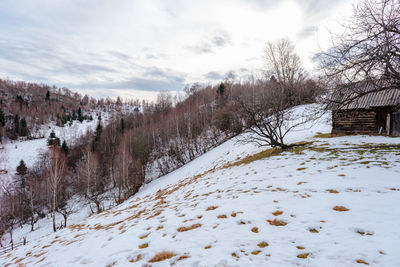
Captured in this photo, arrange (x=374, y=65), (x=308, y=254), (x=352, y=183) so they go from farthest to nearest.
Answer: (x=374, y=65), (x=352, y=183), (x=308, y=254)

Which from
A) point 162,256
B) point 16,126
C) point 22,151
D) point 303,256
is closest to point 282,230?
point 303,256

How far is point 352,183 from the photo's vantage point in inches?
190

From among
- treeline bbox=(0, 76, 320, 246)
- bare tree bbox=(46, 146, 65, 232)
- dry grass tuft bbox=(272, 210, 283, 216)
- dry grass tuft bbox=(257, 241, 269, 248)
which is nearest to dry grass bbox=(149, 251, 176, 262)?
dry grass tuft bbox=(257, 241, 269, 248)

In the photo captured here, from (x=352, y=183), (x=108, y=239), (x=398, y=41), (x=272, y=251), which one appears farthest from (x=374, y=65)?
(x=108, y=239)

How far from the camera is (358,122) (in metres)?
14.1

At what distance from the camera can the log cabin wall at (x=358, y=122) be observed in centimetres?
1345

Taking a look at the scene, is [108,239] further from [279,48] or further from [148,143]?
[279,48]

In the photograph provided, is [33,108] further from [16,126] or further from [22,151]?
[22,151]

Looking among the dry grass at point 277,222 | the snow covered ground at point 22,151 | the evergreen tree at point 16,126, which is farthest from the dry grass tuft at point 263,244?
the evergreen tree at point 16,126

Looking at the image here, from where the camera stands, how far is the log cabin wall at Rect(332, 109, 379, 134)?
530 inches

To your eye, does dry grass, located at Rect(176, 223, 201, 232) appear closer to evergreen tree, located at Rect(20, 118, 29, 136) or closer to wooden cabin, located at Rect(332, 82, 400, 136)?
wooden cabin, located at Rect(332, 82, 400, 136)

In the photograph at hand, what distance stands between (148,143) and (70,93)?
15567 centimetres

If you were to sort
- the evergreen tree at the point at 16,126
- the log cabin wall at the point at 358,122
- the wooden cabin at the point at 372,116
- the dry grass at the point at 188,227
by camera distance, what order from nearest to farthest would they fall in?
the dry grass at the point at 188,227, the wooden cabin at the point at 372,116, the log cabin wall at the point at 358,122, the evergreen tree at the point at 16,126

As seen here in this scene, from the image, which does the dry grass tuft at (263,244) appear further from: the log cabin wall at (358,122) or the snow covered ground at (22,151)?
the snow covered ground at (22,151)
